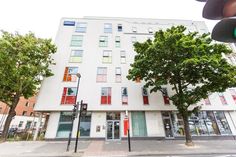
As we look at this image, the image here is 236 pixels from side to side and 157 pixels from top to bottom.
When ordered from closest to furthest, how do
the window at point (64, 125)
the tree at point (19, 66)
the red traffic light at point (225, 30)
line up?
the red traffic light at point (225, 30), the tree at point (19, 66), the window at point (64, 125)

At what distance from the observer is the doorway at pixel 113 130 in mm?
15875

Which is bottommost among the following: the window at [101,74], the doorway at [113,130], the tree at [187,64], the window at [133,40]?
the doorway at [113,130]

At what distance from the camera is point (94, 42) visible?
21.0 meters

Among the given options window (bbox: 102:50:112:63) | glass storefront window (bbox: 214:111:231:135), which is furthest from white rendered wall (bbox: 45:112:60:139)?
glass storefront window (bbox: 214:111:231:135)

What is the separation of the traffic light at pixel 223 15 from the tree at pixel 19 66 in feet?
56.2

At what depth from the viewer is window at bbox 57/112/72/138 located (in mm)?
15516

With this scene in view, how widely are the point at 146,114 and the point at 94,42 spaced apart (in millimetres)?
12802

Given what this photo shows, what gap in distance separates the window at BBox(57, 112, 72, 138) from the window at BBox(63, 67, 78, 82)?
4.21 metres

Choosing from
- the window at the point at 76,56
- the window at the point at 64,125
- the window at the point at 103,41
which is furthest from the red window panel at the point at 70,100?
the window at the point at 103,41

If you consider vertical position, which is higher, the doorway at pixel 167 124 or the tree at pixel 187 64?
the tree at pixel 187 64

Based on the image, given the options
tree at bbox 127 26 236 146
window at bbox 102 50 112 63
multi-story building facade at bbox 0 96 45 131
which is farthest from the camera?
multi-story building facade at bbox 0 96 45 131

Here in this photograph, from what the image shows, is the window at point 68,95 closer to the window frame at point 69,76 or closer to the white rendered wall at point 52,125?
the window frame at point 69,76

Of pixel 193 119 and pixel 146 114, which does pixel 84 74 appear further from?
pixel 193 119

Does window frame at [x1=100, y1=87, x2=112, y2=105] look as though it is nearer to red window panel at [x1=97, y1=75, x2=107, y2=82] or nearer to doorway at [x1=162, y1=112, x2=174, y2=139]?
red window panel at [x1=97, y1=75, x2=107, y2=82]
